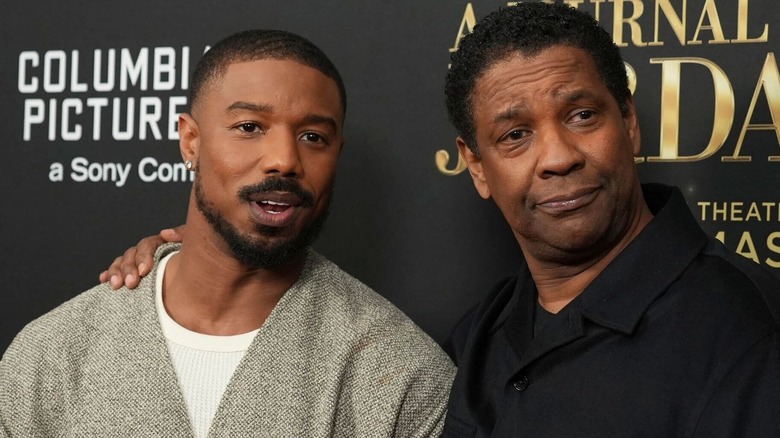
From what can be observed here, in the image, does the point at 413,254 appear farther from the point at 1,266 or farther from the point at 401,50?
the point at 1,266

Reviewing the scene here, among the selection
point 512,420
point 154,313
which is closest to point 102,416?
point 154,313

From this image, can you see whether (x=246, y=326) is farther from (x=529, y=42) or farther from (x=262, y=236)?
(x=529, y=42)

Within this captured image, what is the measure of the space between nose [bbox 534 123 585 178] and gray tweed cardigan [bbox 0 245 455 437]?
42 cm

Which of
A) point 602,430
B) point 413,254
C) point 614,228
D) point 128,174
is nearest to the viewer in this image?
point 602,430

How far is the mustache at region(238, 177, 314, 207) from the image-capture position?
1.57 meters

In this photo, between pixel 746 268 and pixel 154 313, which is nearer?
pixel 746 268

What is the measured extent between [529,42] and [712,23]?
1.82 ft

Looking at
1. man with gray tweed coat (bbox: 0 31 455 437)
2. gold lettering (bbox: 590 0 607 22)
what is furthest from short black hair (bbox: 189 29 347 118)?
gold lettering (bbox: 590 0 607 22)

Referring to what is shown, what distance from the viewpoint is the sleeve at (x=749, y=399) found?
116 cm

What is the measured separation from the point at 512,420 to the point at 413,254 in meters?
0.68

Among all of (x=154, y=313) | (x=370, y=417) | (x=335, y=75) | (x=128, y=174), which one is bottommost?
(x=370, y=417)

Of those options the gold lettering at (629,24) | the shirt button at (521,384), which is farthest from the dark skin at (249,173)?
the gold lettering at (629,24)

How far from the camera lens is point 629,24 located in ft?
6.17

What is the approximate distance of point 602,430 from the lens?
4.18ft
